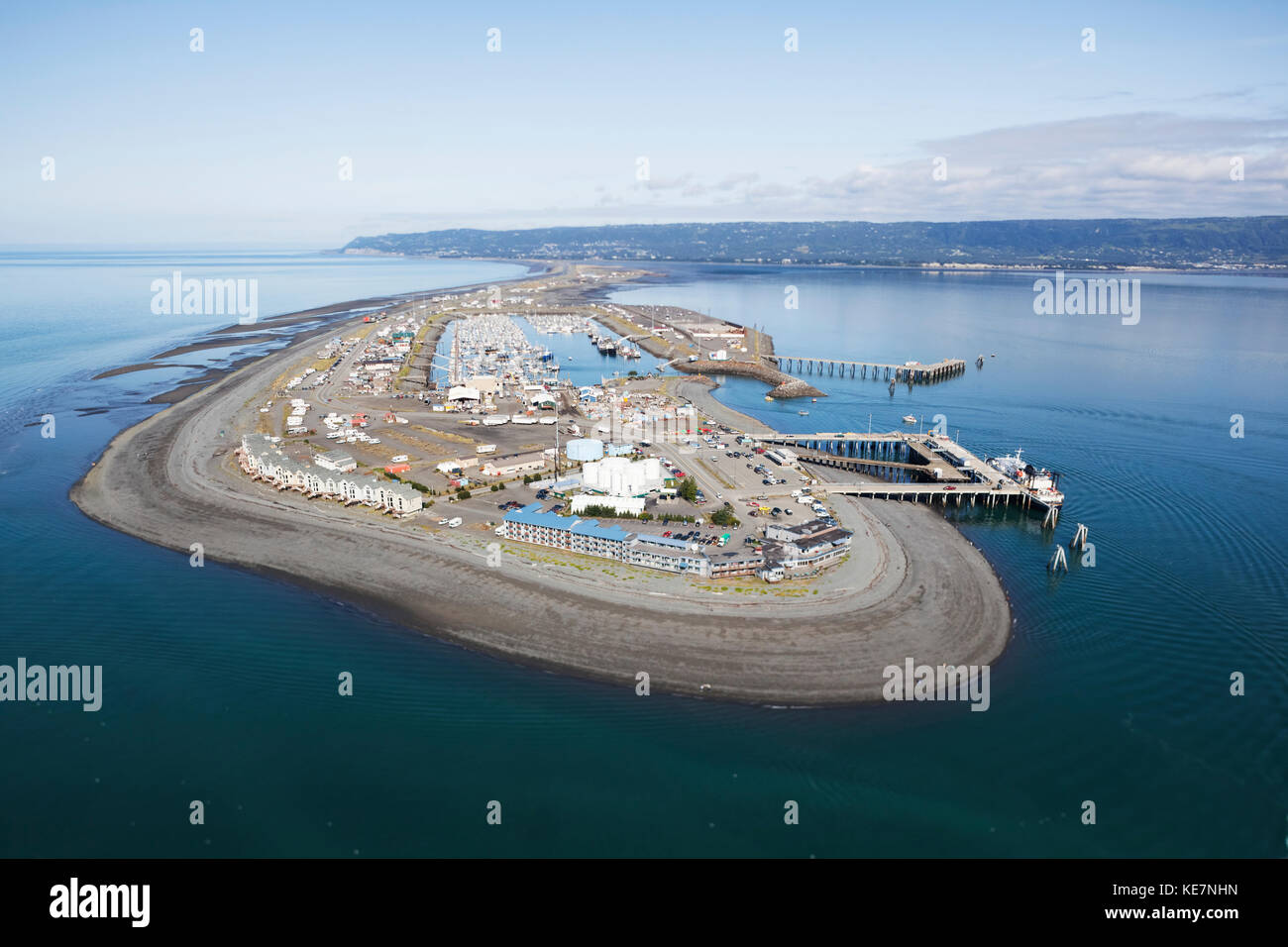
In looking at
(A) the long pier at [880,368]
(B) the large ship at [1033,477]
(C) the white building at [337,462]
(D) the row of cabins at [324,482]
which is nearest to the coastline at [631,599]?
(D) the row of cabins at [324,482]

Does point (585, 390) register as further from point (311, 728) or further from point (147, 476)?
point (311, 728)

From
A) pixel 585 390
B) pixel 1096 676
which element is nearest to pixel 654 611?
pixel 1096 676

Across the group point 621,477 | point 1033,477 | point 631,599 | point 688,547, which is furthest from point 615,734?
point 1033,477

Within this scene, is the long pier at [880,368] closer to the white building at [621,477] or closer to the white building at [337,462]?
the white building at [621,477]

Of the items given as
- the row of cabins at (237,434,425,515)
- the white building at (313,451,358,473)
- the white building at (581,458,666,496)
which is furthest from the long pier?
the row of cabins at (237,434,425,515)
